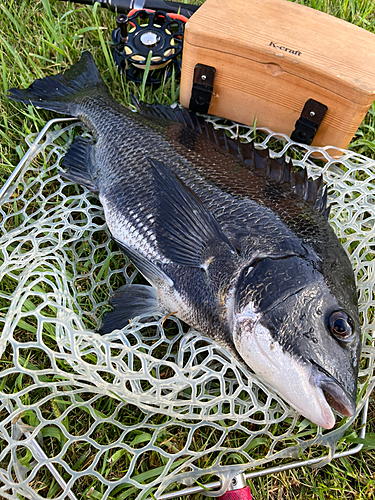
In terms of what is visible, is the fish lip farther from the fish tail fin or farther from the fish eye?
the fish tail fin

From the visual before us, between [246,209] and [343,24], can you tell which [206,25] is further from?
[246,209]

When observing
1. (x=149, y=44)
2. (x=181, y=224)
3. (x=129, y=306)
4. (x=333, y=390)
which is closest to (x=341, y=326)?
(x=333, y=390)

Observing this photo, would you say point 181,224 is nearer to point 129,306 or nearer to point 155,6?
point 129,306

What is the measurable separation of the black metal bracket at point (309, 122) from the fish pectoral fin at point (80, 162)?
1307 mm

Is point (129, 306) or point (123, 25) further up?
point (123, 25)

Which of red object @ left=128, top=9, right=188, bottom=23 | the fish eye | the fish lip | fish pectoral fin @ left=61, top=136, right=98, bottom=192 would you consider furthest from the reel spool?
the fish lip

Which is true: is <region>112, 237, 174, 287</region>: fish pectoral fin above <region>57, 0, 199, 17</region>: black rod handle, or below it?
below

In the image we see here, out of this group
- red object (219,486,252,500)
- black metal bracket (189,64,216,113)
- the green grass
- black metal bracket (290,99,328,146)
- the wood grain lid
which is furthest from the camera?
black metal bracket (189,64,216,113)

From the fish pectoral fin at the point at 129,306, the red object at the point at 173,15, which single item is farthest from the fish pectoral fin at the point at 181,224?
the red object at the point at 173,15

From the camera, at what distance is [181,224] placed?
2.04m

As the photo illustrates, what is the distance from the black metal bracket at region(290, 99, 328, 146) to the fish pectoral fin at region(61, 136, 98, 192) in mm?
1307

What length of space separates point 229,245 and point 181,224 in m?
0.27

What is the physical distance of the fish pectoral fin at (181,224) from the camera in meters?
1.97

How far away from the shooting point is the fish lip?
1.59 m
